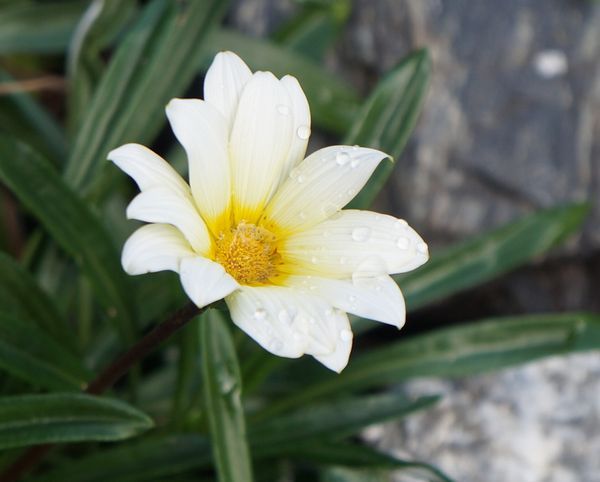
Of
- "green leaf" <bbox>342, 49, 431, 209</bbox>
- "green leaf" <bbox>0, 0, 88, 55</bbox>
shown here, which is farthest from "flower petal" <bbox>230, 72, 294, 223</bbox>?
"green leaf" <bbox>0, 0, 88, 55</bbox>

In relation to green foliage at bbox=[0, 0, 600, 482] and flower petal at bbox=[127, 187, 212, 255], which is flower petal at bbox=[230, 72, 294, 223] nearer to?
flower petal at bbox=[127, 187, 212, 255]

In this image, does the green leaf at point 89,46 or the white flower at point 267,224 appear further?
the green leaf at point 89,46

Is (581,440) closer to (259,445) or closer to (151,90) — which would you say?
(259,445)

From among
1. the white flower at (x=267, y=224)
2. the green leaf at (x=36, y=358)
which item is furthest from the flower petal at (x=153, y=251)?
the green leaf at (x=36, y=358)

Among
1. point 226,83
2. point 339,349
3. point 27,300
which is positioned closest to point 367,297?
point 339,349

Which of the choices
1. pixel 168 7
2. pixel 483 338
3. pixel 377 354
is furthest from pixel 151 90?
pixel 483 338

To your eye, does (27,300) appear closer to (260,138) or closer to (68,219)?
(68,219)

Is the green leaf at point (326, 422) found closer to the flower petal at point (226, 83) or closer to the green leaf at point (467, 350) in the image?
the green leaf at point (467, 350)
